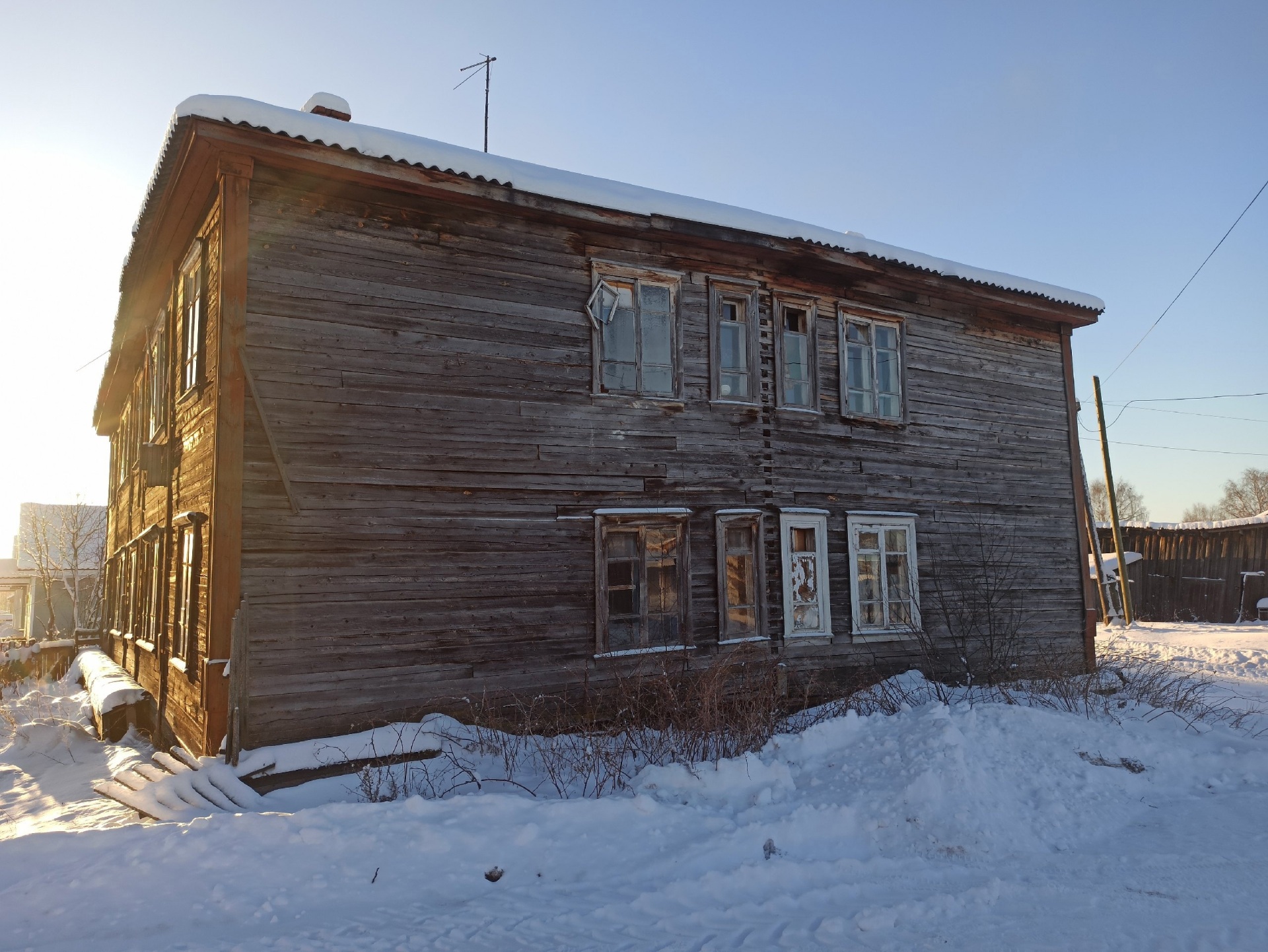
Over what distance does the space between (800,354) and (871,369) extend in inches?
55.9

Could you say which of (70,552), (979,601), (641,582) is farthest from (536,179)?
(70,552)

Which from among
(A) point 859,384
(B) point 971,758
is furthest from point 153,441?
(B) point 971,758

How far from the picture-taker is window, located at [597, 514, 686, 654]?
384 inches

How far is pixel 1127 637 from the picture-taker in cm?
1967

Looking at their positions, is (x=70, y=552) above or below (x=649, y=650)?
above

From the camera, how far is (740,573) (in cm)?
1084

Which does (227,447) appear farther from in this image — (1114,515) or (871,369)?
(1114,515)

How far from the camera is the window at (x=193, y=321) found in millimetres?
9188

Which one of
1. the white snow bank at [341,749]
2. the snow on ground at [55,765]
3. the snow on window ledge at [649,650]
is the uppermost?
the snow on window ledge at [649,650]

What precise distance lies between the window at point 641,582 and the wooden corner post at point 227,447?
3951 millimetres

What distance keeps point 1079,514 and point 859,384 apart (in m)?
5.30

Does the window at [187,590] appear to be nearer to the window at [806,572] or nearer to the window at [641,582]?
the window at [641,582]

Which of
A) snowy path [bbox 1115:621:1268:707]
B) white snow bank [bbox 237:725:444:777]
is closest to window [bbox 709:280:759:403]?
white snow bank [bbox 237:725:444:777]

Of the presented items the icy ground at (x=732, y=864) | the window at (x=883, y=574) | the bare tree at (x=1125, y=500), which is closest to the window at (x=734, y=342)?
the window at (x=883, y=574)
